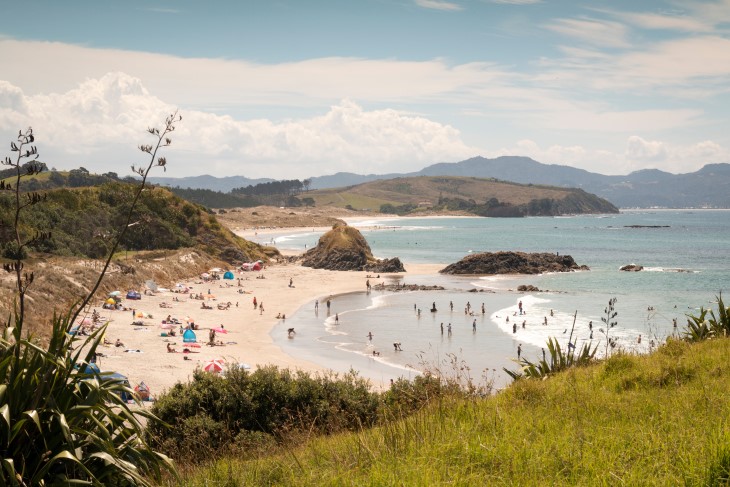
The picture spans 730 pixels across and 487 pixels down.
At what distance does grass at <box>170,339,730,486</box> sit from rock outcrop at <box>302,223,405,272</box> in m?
69.8

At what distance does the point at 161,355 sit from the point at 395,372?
39.7 feet

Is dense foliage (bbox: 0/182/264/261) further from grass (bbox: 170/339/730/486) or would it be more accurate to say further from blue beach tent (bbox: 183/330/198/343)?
grass (bbox: 170/339/730/486)

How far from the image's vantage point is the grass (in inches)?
199

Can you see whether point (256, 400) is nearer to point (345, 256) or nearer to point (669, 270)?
point (345, 256)

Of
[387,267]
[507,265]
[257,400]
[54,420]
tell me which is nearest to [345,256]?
[387,267]

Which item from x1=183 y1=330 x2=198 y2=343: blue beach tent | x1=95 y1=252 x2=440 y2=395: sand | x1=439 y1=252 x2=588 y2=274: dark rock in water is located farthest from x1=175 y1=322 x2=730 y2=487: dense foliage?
x1=439 y1=252 x2=588 y2=274: dark rock in water

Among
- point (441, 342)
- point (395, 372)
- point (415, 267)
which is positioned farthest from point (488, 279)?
point (395, 372)

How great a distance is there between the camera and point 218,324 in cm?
4178

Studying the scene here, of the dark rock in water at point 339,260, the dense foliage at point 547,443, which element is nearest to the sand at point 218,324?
the dark rock in water at point 339,260

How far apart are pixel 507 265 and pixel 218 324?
148 ft

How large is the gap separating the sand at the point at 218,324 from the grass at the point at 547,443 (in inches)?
413

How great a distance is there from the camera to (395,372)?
30.1 m

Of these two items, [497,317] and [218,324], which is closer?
[218,324]

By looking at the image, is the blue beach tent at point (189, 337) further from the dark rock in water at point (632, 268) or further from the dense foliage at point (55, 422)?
the dark rock in water at point (632, 268)
